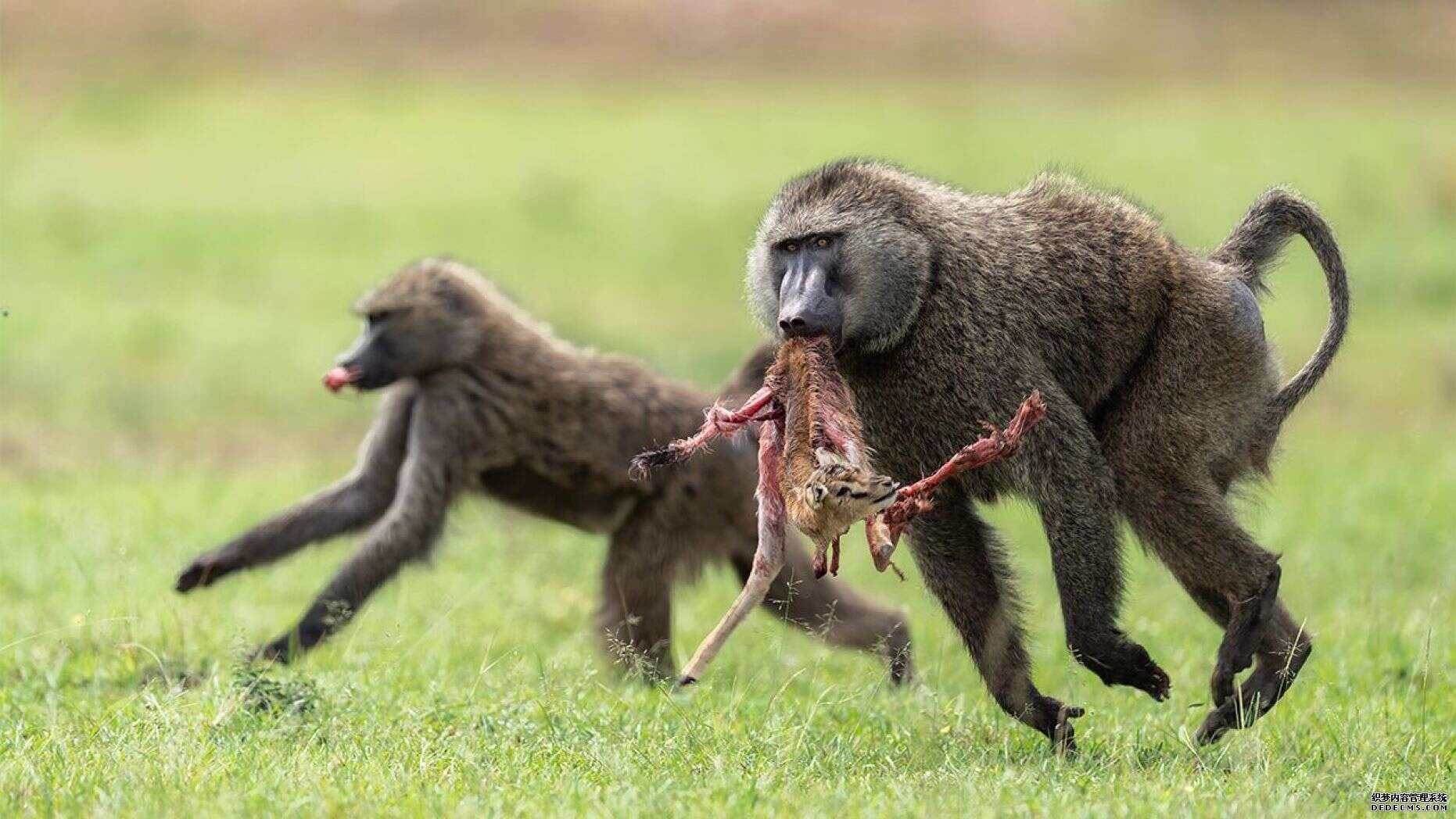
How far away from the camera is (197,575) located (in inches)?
277

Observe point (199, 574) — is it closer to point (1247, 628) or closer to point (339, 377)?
point (339, 377)

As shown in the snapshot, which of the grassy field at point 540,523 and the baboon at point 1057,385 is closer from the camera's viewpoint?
the grassy field at point 540,523

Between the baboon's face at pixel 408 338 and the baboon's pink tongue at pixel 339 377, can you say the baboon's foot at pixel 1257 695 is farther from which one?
the baboon's pink tongue at pixel 339 377

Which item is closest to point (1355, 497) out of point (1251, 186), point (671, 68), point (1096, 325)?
point (1096, 325)

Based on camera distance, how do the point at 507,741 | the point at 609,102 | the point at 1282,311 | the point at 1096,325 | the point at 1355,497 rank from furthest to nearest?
the point at 609,102, the point at 1282,311, the point at 1355,497, the point at 1096,325, the point at 507,741

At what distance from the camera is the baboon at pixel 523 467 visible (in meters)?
7.28

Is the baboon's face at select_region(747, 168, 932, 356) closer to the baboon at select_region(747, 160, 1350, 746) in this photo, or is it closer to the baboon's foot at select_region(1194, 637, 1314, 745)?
the baboon at select_region(747, 160, 1350, 746)

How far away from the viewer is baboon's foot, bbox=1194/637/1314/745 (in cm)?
521

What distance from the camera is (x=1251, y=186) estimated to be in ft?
68.3

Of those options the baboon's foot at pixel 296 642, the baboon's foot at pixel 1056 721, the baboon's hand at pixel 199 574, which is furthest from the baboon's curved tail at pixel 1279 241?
the baboon's hand at pixel 199 574

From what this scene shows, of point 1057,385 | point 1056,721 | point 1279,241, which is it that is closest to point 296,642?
point 1056,721

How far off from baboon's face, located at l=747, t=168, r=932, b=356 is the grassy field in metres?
1.01

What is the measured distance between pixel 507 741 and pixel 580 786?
2.37ft

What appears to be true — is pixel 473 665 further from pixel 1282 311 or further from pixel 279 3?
pixel 279 3
